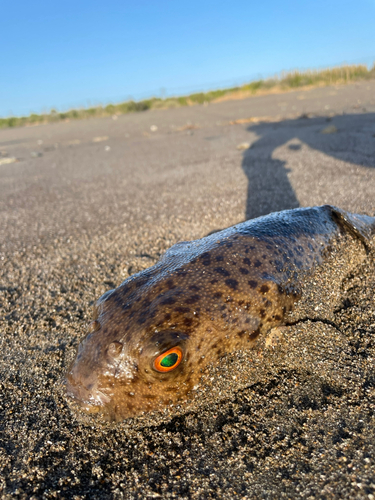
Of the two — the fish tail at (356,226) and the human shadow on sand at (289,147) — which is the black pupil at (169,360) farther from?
the human shadow on sand at (289,147)

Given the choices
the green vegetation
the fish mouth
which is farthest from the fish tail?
the green vegetation

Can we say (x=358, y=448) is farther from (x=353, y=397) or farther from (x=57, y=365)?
(x=57, y=365)

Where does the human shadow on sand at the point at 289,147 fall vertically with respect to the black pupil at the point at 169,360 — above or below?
above

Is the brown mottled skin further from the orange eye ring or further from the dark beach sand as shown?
the dark beach sand

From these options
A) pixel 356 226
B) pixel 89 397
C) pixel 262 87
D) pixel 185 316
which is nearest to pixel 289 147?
pixel 356 226

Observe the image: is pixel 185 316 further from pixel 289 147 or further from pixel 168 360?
pixel 289 147

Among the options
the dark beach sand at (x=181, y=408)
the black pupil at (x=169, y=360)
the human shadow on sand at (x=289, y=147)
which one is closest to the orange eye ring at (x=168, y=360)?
the black pupil at (x=169, y=360)

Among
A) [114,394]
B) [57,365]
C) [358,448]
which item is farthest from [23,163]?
[358,448]

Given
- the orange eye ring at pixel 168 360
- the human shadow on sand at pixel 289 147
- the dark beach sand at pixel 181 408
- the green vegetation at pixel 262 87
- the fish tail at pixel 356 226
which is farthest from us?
the green vegetation at pixel 262 87

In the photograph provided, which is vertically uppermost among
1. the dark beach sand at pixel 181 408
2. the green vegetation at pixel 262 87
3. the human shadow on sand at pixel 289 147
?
the green vegetation at pixel 262 87
